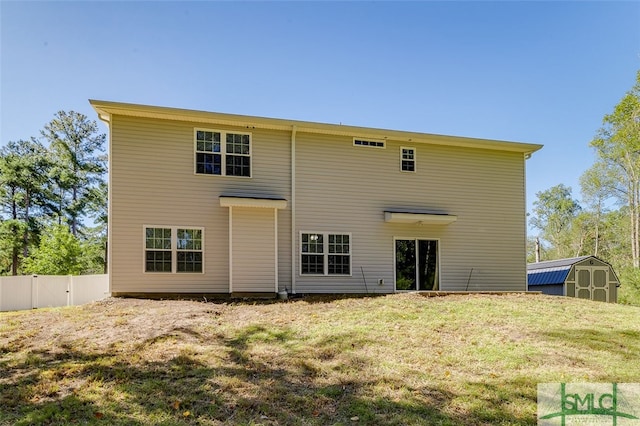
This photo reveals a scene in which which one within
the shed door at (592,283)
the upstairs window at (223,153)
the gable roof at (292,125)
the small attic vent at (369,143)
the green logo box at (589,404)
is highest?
the gable roof at (292,125)

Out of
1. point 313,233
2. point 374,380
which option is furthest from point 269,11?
point 374,380

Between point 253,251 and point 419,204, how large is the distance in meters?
5.61

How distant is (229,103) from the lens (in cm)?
1530

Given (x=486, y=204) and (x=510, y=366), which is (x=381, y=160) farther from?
(x=510, y=366)

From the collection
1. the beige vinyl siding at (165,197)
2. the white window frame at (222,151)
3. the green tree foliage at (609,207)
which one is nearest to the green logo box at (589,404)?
the beige vinyl siding at (165,197)

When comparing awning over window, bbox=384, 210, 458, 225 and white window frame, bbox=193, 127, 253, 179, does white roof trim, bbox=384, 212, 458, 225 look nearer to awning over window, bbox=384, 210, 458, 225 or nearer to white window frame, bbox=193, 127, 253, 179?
awning over window, bbox=384, 210, 458, 225

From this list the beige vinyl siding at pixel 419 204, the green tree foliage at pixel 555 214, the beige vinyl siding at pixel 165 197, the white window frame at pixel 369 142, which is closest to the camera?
the beige vinyl siding at pixel 165 197

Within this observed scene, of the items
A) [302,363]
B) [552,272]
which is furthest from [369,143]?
[552,272]

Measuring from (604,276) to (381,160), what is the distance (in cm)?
1525

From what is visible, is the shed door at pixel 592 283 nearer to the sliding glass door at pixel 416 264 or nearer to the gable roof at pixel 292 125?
Answer: the gable roof at pixel 292 125

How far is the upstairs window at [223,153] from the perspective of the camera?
11.7 metres

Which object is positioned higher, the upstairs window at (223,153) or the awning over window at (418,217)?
the upstairs window at (223,153)

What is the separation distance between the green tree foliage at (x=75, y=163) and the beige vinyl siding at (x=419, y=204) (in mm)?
23618

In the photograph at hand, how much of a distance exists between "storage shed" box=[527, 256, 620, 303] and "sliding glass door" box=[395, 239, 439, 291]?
1025 centimetres
